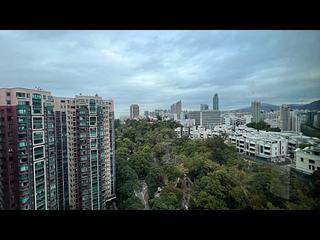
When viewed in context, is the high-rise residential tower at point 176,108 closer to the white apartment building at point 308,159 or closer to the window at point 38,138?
the white apartment building at point 308,159

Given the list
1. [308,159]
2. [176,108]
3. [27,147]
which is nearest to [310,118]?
[308,159]

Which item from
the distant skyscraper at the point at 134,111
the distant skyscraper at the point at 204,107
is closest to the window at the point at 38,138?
the distant skyscraper at the point at 134,111

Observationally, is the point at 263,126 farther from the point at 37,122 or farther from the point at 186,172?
the point at 37,122

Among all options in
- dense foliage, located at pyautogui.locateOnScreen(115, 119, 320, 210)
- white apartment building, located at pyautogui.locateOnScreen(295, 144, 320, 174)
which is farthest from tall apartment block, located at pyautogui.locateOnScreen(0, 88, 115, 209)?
white apartment building, located at pyautogui.locateOnScreen(295, 144, 320, 174)
